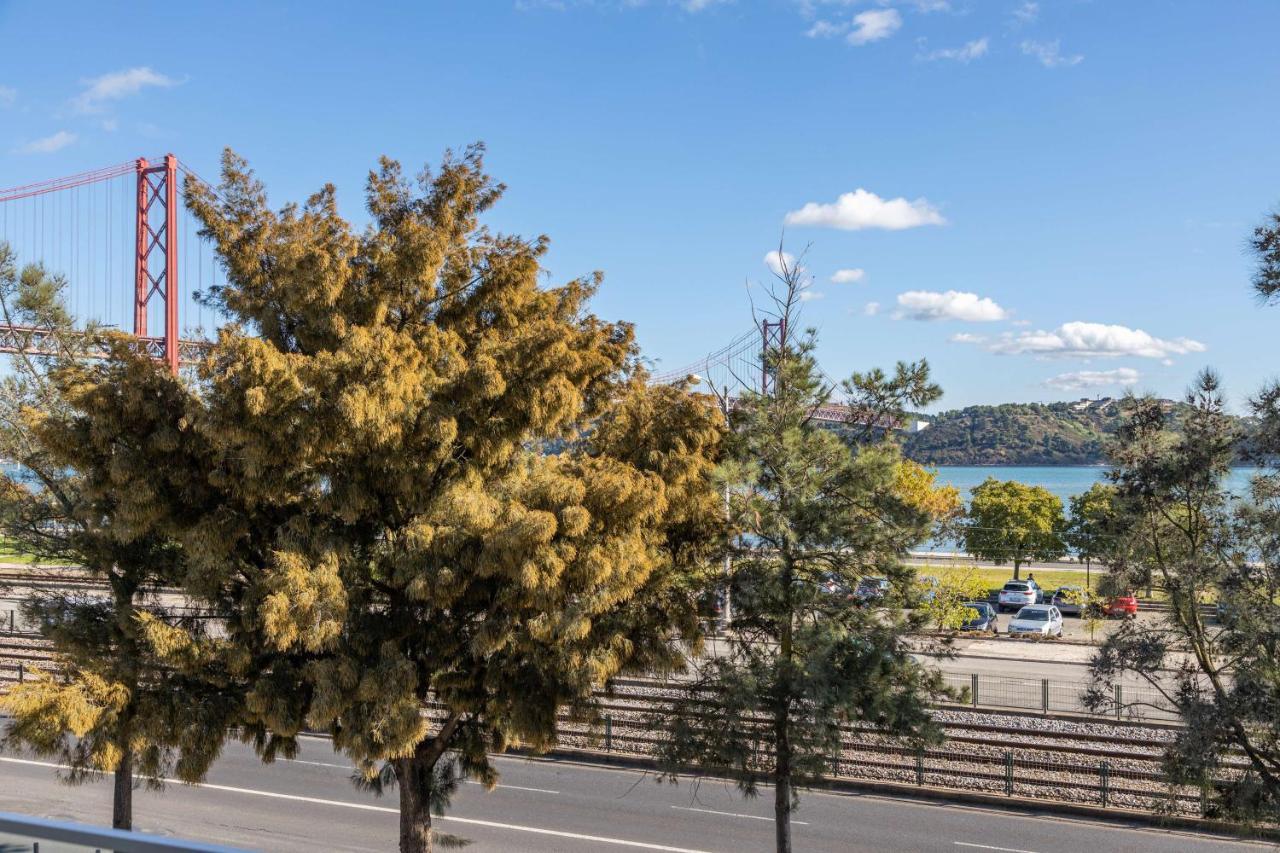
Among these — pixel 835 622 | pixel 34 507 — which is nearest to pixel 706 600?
pixel 835 622

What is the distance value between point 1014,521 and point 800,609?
4492cm

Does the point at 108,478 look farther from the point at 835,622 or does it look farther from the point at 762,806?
the point at 762,806

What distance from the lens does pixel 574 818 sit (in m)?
16.3

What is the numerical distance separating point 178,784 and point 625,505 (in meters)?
12.3

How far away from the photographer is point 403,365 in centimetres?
1024

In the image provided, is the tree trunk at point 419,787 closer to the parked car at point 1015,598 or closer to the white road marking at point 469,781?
the white road marking at point 469,781

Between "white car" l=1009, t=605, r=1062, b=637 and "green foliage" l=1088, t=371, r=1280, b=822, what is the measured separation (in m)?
24.2

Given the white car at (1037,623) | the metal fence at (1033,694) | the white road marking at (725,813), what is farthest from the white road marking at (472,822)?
the white car at (1037,623)

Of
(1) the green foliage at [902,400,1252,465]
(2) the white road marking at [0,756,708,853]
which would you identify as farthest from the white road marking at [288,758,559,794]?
(1) the green foliage at [902,400,1252,465]

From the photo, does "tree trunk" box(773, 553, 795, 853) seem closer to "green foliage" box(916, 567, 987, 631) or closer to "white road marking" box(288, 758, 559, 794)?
"white road marking" box(288, 758, 559, 794)

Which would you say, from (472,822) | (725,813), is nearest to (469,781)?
(472,822)

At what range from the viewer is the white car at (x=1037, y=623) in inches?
1350

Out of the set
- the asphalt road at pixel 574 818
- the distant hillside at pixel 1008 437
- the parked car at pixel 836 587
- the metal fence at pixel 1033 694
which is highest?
the distant hillside at pixel 1008 437

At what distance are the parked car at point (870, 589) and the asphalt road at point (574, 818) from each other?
4.12 m
